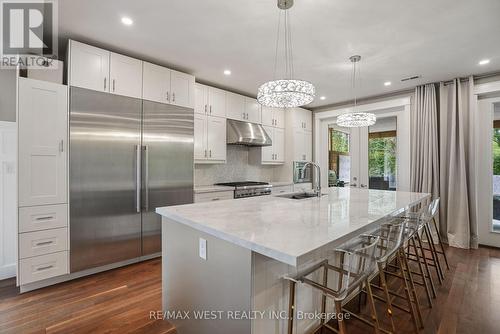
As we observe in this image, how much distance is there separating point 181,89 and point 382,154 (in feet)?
13.2

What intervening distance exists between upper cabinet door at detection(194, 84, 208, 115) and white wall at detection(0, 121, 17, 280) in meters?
2.24

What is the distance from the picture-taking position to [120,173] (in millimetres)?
2857

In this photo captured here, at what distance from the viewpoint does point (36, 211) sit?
238 centimetres

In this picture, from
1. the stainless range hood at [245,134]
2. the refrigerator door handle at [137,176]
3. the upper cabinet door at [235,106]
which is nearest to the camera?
the refrigerator door handle at [137,176]

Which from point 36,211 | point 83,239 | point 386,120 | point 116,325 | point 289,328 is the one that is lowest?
point 116,325

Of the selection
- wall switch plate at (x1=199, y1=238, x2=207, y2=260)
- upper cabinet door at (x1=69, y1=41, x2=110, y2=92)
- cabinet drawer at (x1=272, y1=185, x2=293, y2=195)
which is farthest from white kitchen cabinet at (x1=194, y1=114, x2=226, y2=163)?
wall switch plate at (x1=199, y1=238, x2=207, y2=260)

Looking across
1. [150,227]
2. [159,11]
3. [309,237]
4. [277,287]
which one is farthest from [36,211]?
[309,237]

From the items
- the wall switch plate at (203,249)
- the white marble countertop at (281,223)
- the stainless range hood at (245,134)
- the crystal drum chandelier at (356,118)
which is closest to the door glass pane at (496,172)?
the crystal drum chandelier at (356,118)

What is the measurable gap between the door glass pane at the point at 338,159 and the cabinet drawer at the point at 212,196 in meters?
2.91

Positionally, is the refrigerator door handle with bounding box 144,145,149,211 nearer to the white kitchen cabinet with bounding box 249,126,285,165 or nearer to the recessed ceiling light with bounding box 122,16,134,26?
the recessed ceiling light with bounding box 122,16,134,26

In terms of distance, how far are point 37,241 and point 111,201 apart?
2.44ft

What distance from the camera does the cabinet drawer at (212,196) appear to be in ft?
12.0

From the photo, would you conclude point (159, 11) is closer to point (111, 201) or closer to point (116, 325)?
point (111, 201)

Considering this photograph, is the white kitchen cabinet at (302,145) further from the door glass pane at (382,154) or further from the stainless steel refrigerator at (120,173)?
the stainless steel refrigerator at (120,173)
